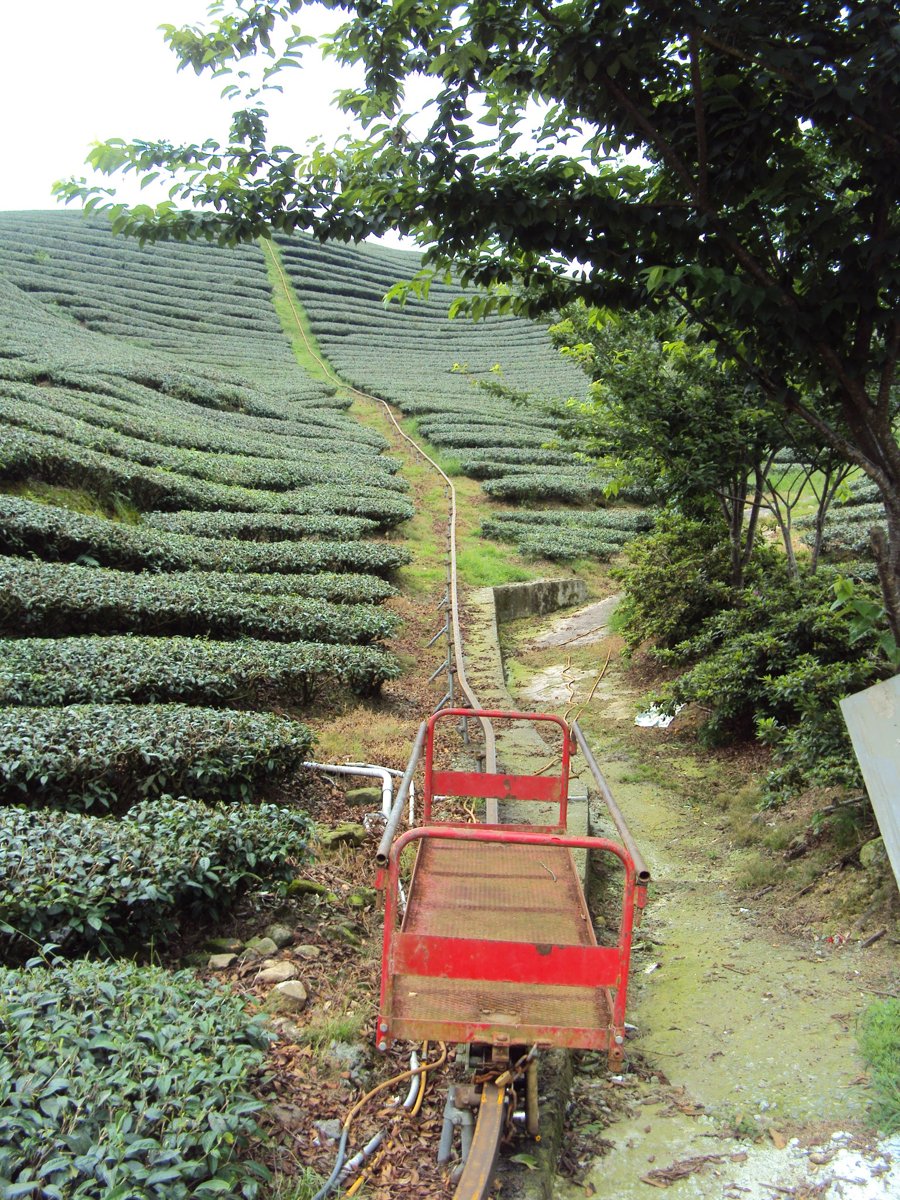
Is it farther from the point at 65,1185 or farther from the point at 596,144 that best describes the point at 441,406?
the point at 65,1185

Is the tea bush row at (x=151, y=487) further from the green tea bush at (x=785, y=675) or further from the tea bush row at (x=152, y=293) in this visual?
the tea bush row at (x=152, y=293)

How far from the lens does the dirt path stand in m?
3.27

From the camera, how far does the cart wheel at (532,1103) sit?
10.9 ft

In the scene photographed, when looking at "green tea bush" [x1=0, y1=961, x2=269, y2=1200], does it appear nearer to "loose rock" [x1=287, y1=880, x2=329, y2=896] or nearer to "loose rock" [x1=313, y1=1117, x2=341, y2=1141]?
"loose rock" [x1=313, y1=1117, x2=341, y2=1141]

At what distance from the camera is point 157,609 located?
9008mm

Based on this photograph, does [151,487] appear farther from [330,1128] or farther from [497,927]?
[330,1128]

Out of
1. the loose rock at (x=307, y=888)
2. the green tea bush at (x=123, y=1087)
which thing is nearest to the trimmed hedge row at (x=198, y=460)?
the loose rock at (x=307, y=888)

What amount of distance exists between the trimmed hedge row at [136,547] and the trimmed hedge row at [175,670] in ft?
8.93

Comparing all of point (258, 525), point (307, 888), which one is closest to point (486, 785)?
point (307, 888)

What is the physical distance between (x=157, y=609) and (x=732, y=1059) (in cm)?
682

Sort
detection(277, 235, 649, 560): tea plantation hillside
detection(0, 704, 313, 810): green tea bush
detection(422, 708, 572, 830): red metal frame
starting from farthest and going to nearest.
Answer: detection(277, 235, 649, 560): tea plantation hillside
detection(0, 704, 313, 810): green tea bush
detection(422, 708, 572, 830): red metal frame

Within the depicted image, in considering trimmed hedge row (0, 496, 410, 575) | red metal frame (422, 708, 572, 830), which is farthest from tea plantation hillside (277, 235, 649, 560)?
trimmed hedge row (0, 496, 410, 575)

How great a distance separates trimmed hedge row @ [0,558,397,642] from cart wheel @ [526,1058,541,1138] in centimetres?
656

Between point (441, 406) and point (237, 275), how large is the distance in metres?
24.7
